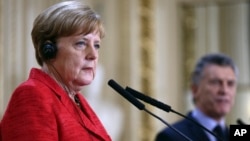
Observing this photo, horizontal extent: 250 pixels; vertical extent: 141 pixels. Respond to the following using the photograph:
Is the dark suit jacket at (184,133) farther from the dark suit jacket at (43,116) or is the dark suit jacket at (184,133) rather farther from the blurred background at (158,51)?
the blurred background at (158,51)

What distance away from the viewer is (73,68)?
202 cm

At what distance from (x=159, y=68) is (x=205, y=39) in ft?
2.14

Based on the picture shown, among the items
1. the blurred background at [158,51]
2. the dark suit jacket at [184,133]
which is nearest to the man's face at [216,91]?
the dark suit jacket at [184,133]

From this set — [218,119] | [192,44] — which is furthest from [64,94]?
[192,44]

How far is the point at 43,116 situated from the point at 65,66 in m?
0.24

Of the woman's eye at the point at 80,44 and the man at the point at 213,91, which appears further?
the man at the point at 213,91

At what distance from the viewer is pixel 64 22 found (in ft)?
6.47

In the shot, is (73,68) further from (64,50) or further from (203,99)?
(203,99)

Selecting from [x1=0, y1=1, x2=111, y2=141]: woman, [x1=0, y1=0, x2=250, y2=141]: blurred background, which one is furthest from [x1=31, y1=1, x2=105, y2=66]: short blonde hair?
[x1=0, y1=0, x2=250, y2=141]: blurred background

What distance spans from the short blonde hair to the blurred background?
2883mm

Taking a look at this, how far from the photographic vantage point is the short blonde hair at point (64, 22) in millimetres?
1983

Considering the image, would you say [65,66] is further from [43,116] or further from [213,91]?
[213,91]

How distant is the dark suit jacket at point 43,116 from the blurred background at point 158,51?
2.91 metres

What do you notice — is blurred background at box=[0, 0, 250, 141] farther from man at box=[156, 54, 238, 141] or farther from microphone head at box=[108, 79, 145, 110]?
microphone head at box=[108, 79, 145, 110]
